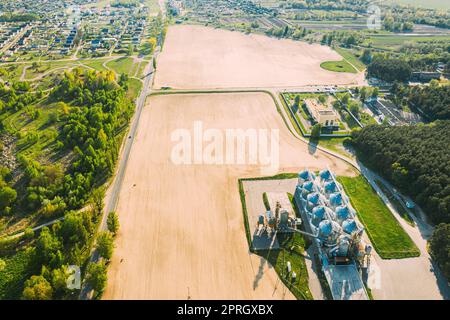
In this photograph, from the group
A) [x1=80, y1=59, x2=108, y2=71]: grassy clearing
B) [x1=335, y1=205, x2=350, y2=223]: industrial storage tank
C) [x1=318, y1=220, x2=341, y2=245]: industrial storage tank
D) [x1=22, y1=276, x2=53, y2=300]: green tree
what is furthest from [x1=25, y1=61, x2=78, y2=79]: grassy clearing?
[x1=335, y1=205, x2=350, y2=223]: industrial storage tank

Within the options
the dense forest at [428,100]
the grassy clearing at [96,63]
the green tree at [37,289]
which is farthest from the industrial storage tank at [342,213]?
the grassy clearing at [96,63]

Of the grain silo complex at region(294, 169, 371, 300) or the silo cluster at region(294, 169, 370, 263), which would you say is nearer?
the grain silo complex at region(294, 169, 371, 300)

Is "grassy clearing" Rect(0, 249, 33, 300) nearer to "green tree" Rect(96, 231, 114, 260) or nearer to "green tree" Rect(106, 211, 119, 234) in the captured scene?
"green tree" Rect(96, 231, 114, 260)

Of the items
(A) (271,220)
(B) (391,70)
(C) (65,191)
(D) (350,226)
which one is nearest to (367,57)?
(B) (391,70)

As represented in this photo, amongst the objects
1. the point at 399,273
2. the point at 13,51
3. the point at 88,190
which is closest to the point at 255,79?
the point at 88,190

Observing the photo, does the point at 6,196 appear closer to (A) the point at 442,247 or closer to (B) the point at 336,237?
(B) the point at 336,237

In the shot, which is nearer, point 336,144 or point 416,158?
point 416,158
